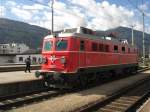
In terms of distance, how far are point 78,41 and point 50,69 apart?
98.7 inches

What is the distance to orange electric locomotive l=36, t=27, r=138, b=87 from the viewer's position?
19.3 m

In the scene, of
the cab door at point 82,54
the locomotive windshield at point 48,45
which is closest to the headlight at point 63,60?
the cab door at point 82,54

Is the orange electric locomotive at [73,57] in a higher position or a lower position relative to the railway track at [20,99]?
higher

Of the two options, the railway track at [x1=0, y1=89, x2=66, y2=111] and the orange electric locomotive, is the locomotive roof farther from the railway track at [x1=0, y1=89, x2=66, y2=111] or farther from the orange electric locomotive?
the railway track at [x1=0, y1=89, x2=66, y2=111]

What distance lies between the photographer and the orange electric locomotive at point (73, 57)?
19.3 m

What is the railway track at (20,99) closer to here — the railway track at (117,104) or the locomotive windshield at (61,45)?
the locomotive windshield at (61,45)

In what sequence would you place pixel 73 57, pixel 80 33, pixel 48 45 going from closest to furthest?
1. pixel 73 57
2. pixel 80 33
3. pixel 48 45

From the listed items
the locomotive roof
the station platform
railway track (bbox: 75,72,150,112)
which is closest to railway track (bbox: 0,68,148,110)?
the station platform

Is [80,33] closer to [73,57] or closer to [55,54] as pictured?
[73,57]

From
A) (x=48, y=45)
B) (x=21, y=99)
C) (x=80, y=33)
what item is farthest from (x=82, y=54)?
(x=21, y=99)

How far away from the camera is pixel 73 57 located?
1942 cm

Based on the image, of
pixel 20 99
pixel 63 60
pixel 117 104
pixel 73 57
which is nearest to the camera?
pixel 117 104

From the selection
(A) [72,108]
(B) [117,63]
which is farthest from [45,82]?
(B) [117,63]

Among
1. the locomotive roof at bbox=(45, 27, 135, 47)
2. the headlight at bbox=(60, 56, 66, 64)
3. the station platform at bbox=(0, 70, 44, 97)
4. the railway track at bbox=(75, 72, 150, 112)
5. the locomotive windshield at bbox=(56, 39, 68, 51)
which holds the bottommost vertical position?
the railway track at bbox=(75, 72, 150, 112)
